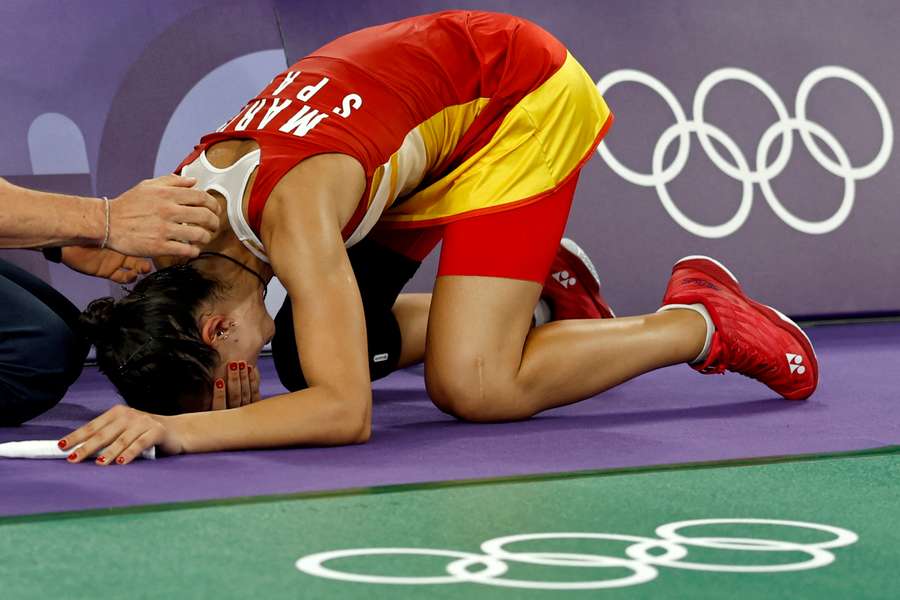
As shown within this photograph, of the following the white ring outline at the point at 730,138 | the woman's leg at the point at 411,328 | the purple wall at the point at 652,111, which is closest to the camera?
the woman's leg at the point at 411,328

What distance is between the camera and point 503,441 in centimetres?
290

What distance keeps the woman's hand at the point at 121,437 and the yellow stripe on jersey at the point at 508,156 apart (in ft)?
3.11

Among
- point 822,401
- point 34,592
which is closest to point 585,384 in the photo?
point 822,401

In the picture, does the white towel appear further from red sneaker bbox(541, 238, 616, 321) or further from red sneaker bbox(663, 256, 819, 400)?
red sneaker bbox(541, 238, 616, 321)

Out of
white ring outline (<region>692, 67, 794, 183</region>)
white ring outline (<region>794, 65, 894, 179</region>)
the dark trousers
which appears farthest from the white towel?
white ring outline (<region>794, 65, 894, 179</region>)

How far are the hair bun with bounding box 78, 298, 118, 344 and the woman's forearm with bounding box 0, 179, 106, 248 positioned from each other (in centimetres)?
21

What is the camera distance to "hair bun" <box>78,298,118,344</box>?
9.48ft

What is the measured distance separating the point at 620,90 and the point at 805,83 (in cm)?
79

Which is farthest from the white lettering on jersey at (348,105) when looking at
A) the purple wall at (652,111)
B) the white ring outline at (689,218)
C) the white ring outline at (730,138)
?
the white ring outline at (730,138)

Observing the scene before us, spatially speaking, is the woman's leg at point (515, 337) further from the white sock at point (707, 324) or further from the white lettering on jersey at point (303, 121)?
the white lettering on jersey at point (303, 121)

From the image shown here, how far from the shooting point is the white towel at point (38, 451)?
266 centimetres

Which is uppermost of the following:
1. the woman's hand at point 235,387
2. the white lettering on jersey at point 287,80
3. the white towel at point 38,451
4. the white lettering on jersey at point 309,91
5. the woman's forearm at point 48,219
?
the white lettering on jersey at point 287,80

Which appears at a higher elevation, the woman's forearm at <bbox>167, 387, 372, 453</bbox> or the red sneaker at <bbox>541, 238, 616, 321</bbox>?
the red sneaker at <bbox>541, 238, 616, 321</bbox>

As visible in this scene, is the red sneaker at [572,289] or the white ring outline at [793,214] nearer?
the red sneaker at [572,289]
